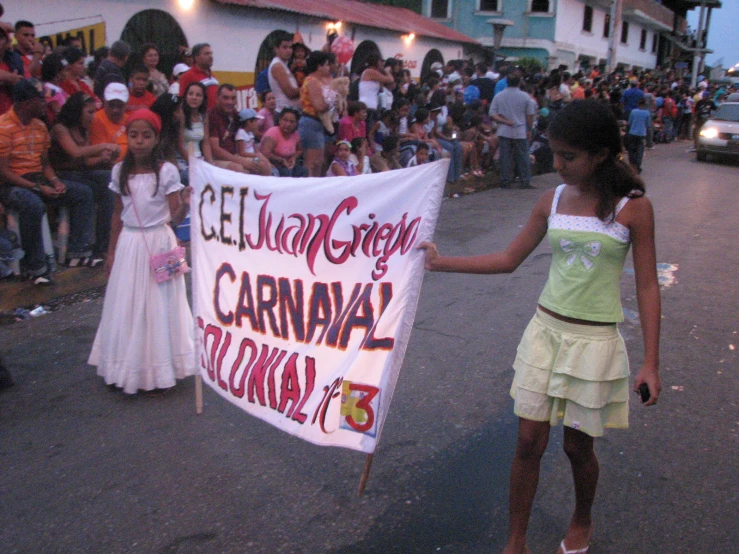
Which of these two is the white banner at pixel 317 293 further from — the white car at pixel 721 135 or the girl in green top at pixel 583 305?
the white car at pixel 721 135

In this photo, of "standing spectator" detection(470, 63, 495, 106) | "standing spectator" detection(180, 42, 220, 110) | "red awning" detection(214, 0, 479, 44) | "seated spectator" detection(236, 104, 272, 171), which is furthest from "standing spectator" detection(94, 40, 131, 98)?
"standing spectator" detection(470, 63, 495, 106)

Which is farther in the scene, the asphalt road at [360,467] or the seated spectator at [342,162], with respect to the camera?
the seated spectator at [342,162]


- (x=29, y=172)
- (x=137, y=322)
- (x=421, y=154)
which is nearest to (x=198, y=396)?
(x=137, y=322)

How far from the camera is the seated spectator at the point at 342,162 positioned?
370 inches

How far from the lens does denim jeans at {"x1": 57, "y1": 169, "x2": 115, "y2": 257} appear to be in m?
7.07

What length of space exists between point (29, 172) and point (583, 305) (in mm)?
5526

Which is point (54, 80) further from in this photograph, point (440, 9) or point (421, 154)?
point (440, 9)

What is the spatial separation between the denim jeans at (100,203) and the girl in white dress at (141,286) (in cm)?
273

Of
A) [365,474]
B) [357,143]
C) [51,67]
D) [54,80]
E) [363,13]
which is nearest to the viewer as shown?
[365,474]

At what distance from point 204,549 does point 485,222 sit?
7669mm

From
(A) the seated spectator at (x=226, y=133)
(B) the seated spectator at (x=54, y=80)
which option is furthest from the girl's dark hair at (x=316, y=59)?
(B) the seated spectator at (x=54, y=80)

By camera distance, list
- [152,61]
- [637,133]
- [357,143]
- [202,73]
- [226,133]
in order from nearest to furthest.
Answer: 1. [226,133]
2. [152,61]
3. [202,73]
4. [357,143]
5. [637,133]

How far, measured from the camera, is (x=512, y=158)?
44.5 feet

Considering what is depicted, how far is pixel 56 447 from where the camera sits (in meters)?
3.84
